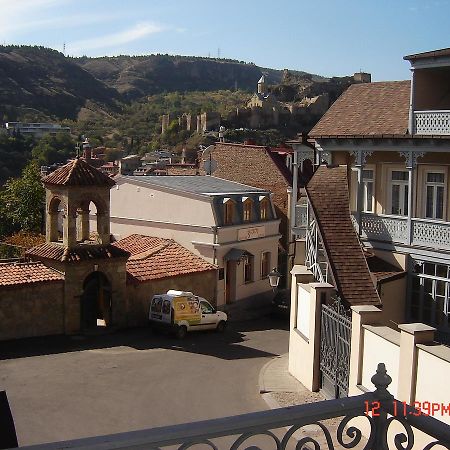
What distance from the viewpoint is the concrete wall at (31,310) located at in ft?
70.6

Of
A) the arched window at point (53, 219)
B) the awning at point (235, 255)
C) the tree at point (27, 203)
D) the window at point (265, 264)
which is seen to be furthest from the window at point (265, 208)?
the tree at point (27, 203)

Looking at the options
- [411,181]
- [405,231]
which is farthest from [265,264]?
[411,181]

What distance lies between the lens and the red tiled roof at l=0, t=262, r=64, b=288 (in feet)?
71.3

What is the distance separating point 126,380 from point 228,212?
12857 millimetres

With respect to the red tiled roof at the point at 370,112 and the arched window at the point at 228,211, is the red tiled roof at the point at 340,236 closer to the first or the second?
the red tiled roof at the point at 370,112

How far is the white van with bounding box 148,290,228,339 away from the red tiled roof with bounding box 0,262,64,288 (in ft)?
11.6

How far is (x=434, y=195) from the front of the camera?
18.8 m

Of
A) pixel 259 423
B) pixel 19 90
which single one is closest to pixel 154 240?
pixel 259 423

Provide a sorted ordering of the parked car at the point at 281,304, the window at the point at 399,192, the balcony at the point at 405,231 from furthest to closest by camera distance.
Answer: the parked car at the point at 281,304
the window at the point at 399,192
the balcony at the point at 405,231

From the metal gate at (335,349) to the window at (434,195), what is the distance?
4880 mm

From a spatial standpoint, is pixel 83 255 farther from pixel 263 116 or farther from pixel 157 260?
pixel 263 116

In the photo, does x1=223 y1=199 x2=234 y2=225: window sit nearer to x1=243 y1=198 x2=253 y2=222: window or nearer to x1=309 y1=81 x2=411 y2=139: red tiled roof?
x1=243 y1=198 x2=253 y2=222: window

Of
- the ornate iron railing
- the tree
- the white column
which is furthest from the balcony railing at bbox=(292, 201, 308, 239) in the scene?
the tree

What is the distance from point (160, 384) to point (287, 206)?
19832 mm
